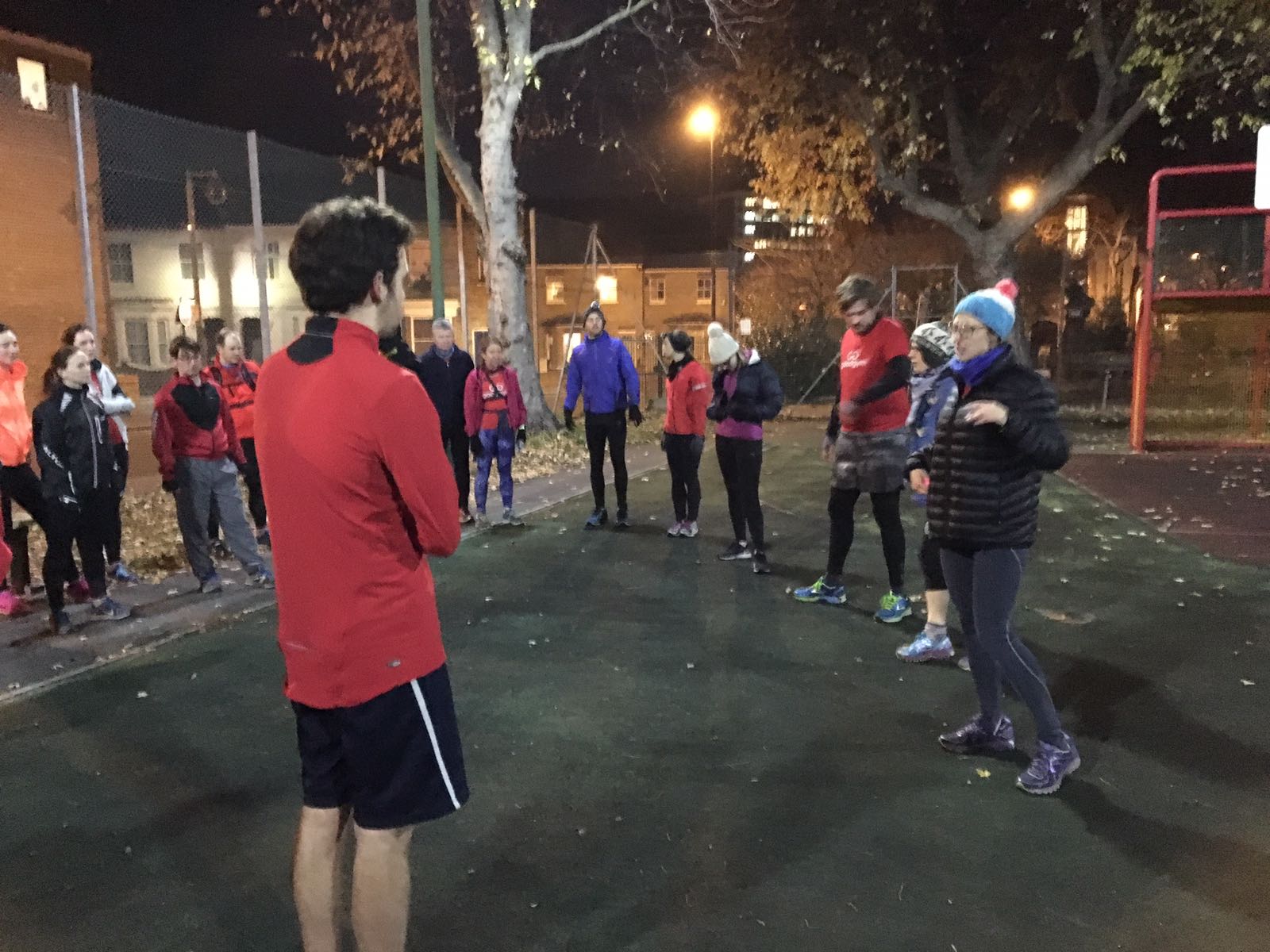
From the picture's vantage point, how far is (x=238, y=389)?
23.9ft

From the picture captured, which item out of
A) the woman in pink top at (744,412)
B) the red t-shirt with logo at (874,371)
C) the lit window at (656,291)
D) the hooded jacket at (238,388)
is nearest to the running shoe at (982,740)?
the red t-shirt with logo at (874,371)

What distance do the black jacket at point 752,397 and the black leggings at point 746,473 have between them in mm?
193

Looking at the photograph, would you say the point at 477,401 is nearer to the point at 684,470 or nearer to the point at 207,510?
the point at 684,470

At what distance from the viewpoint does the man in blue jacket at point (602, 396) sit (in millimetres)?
8781

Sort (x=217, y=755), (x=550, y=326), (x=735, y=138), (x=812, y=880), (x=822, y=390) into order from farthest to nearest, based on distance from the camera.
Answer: (x=550, y=326)
(x=822, y=390)
(x=735, y=138)
(x=217, y=755)
(x=812, y=880)

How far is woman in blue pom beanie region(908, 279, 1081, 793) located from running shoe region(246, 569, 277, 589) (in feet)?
15.9

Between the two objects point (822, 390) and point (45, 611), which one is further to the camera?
point (822, 390)

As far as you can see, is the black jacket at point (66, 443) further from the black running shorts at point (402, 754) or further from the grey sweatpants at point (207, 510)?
the black running shorts at point (402, 754)

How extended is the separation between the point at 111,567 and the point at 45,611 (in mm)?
698

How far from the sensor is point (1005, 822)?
3.50m

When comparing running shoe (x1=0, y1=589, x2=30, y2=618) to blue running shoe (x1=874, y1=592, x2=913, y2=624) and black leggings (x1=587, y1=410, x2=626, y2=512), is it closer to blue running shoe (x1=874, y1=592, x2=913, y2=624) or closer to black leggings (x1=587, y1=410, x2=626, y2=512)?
black leggings (x1=587, y1=410, x2=626, y2=512)

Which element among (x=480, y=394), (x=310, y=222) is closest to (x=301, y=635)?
(x=310, y=222)

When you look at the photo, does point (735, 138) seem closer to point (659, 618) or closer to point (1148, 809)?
point (659, 618)

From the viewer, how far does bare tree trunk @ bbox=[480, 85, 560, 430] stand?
14.6 m
